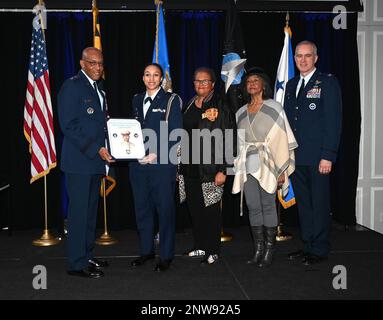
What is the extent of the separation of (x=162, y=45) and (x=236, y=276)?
98.5 inches

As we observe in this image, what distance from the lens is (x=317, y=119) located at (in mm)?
3873

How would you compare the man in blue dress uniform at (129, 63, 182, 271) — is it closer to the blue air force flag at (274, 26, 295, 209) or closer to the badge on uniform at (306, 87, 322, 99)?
the badge on uniform at (306, 87, 322, 99)

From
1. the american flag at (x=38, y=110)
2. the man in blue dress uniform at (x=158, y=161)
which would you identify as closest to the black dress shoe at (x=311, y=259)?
the man in blue dress uniform at (x=158, y=161)

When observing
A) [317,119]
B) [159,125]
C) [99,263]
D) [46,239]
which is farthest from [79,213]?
[317,119]

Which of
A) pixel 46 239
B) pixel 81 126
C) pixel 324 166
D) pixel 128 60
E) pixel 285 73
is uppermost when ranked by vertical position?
pixel 128 60

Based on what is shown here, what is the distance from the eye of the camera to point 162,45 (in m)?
4.82

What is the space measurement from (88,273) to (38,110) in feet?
6.32

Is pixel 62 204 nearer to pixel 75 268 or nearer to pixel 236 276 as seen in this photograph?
pixel 75 268

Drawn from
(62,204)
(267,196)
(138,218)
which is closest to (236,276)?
(267,196)

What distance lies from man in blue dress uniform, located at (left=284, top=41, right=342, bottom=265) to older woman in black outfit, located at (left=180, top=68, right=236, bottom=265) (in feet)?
2.17

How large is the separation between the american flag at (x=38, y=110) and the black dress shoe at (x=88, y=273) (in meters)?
1.48

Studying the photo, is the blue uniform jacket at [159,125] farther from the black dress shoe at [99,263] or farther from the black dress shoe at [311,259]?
the black dress shoe at [311,259]

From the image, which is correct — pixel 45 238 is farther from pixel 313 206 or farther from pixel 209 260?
pixel 313 206

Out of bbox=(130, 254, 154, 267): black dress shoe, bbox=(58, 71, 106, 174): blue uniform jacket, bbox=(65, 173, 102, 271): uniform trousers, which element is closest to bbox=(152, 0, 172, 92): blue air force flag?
bbox=(58, 71, 106, 174): blue uniform jacket
